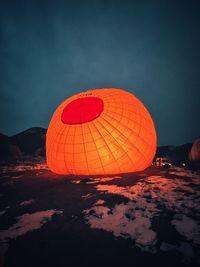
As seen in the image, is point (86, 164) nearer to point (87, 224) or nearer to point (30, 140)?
point (87, 224)

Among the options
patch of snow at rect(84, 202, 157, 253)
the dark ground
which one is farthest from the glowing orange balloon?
patch of snow at rect(84, 202, 157, 253)

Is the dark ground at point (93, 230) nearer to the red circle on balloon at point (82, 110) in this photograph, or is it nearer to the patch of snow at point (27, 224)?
the patch of snow at point (27, 224)

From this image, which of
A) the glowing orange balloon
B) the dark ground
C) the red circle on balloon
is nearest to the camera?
the dark ground

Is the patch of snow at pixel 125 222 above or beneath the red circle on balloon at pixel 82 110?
beneath

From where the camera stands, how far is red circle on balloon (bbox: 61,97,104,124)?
8.30 m

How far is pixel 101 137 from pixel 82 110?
1715mm

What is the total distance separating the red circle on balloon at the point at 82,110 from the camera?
8.30 m

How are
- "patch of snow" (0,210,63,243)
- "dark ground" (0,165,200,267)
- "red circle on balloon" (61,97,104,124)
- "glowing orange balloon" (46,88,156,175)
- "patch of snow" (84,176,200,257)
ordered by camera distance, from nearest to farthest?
"dark ground" (0,165,200,267) < "patch of snow" (84,176,200,257) < "patch of snow" (0,210,63,243) < "glowing orange balloon" (46,88,156,175) < "red circle on balloon" (61,97,104,124)

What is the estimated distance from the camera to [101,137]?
7.71 metres

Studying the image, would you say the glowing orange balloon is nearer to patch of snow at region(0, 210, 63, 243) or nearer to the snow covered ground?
the snow covered ground

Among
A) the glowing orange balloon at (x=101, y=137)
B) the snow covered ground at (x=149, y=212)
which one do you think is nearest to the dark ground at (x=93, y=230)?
the snow covered ground at (x=149, y=212)

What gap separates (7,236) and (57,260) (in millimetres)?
1236

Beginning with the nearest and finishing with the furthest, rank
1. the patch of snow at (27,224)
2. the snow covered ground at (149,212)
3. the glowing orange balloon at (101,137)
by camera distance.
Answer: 1. the snow covered ground at (149,212)
2. the patch of snow at (27,224)
3. the glowing orange balloon at (101,137)

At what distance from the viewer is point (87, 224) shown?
3.69 m
